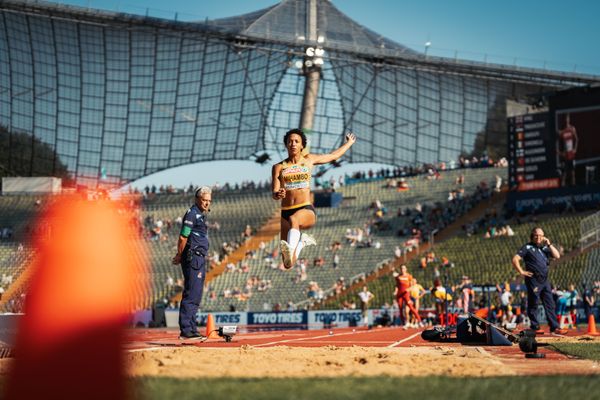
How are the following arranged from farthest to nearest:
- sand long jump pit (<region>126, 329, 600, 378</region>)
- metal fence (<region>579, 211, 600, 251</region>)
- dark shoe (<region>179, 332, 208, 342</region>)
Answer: metal fence (<region>579, 211, 600, 251</region>), dark shoe (<region>179, 332, 208, 342</region>), sand long jump pit (<region>126, 329, 600, 378</region>)

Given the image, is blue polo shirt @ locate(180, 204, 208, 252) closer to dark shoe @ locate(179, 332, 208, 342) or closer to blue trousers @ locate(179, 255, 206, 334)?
blue trousers @ locate(179, 255, 206, 334)

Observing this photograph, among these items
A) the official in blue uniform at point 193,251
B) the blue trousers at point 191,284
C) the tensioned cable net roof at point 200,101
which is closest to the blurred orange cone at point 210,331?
the blue trousers at point 191,284

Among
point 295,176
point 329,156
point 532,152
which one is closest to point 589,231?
point 532,152

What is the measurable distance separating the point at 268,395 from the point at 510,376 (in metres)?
1.92

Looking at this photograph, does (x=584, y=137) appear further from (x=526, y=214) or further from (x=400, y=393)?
(x=400, y=393)

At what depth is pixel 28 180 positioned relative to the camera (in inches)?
2724

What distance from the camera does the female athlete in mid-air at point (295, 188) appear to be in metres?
10.9

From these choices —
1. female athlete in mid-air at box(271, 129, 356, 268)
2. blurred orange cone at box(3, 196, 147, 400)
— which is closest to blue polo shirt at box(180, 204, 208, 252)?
female athlete in mid-air at box(271, 129, 356, 268)

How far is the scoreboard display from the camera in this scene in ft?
129

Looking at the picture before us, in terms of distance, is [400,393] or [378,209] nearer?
[400,393]

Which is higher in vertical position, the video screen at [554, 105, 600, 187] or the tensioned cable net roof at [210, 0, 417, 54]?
the tensioned cable net roof at [210, 0, 417, 54]

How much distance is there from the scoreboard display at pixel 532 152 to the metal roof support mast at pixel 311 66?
18.4 m

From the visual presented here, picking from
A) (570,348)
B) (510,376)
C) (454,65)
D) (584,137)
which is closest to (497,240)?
(584,137)

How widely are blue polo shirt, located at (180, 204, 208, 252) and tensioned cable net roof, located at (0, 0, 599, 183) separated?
51257 mm
